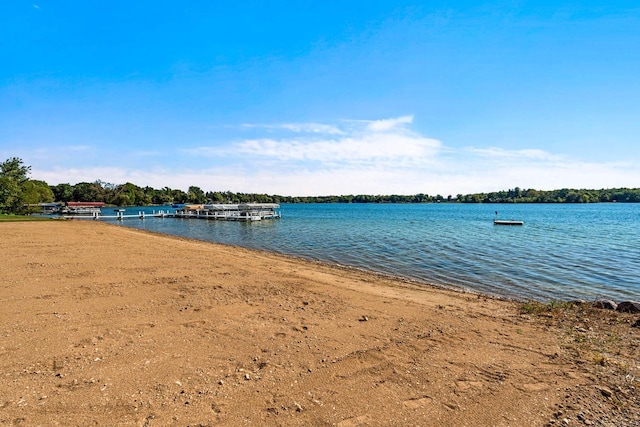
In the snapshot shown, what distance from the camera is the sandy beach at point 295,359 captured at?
4281mm

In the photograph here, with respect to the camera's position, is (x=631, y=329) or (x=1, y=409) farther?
(x=631, y=329)

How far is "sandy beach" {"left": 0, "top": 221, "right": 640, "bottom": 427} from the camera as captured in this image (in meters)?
4.28

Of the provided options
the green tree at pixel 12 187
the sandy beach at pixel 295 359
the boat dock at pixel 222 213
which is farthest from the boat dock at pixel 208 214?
the sandy beach at pixel 295 359

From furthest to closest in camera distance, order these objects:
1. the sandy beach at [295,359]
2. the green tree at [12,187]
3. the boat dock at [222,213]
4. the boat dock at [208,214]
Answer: the boat dock at [222,213], the boat dock at [208,214], the green tree at [12,187], the sandy beach at [295,359]

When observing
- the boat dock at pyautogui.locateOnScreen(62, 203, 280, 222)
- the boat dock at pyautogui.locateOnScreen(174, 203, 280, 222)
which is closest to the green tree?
the boat dock at pyautogui.locateOnScreen(62, 203, 280, 222)

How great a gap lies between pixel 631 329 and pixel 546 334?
249cm

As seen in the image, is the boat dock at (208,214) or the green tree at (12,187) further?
the boat dock at (208,214)

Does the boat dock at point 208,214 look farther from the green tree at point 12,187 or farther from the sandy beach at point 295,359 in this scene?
the sandy beach at point 295,359

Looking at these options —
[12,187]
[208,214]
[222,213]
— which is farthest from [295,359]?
[222,213]

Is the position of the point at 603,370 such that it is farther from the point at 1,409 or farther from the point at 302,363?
the point at 1,409

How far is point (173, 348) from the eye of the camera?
5.88 meters

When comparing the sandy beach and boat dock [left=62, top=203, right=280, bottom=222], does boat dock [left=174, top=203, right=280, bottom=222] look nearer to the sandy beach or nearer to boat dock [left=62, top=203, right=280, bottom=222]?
boat dock [left=62, top=203, right=280, bottom=222]

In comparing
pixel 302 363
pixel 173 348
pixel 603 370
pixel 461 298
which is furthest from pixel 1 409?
pixel 461 298

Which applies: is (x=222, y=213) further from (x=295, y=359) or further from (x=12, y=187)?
(x=295, y=359)
